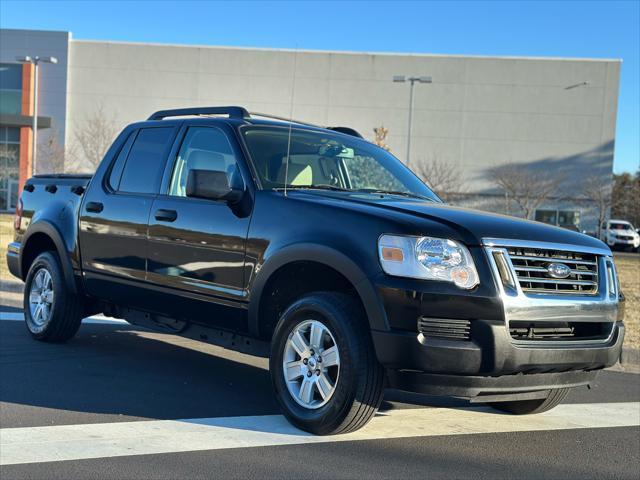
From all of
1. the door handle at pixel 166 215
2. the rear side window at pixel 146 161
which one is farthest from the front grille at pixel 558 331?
the rear side window at pixel 146 161

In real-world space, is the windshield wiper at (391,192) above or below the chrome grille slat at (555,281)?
above

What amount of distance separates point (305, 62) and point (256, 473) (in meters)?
44.4

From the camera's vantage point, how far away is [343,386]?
Answer: 4.08 m

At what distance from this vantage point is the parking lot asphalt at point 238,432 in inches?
150

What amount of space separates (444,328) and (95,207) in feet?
11.5

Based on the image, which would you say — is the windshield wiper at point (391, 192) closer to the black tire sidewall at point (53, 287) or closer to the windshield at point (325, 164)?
the windshield at point (325, 164)

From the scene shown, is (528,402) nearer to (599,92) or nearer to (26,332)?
(26,332)

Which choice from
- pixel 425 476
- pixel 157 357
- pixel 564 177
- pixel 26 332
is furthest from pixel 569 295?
pixel 564 177

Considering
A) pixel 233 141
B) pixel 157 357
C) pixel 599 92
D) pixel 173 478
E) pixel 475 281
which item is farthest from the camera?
pixel 599 92

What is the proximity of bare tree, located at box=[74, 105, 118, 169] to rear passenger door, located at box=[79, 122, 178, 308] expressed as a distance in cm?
3533

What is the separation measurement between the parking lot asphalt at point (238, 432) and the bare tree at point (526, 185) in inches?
1411

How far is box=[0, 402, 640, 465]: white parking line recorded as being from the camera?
13.0 feet

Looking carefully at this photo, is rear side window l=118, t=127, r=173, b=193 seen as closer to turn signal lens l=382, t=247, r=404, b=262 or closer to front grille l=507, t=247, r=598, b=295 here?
turn signal lens l=382, t=247, r=404, b=262

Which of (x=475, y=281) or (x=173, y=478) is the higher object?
(x=475, y=281)
